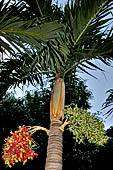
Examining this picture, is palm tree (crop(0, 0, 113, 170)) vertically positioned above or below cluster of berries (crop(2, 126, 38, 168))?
above

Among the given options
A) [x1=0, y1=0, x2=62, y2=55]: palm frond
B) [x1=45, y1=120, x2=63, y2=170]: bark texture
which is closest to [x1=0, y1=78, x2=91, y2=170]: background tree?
[x1=45, y1=120, x2=63, y2=170]: bark texture

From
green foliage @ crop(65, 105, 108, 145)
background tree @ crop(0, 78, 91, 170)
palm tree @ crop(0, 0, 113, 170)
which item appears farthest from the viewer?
background tree @ crop(0, 78, 91, 170)

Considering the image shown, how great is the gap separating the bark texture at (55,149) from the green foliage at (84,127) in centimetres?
26

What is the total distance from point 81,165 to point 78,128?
6050 millimetres

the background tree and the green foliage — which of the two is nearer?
the green foliage

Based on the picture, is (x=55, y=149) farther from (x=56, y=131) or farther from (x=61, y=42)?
(x=61, y=42)

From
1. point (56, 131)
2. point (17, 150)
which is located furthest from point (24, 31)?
point (17, 150)

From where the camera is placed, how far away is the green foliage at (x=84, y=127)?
8.17ft

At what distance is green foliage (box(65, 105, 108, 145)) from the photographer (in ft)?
8.17

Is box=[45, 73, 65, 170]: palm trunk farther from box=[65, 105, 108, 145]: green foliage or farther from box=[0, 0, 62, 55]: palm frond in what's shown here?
box=[0, 0, 62, 55]: palm frond

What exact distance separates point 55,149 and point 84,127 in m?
0.58

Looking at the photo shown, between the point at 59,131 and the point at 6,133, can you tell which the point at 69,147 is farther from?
the point at 59,131

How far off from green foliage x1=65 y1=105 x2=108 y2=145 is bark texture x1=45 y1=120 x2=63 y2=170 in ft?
0.86

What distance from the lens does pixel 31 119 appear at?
8148 millimetres
